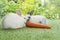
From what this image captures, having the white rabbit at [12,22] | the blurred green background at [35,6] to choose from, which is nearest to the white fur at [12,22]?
the white rabbit at [12,22]

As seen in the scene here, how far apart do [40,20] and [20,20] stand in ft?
0.78

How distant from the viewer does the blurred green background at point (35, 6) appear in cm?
219

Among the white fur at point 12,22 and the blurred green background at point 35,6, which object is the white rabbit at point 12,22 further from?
the blurred green background at point 35,6

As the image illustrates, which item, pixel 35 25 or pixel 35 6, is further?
pixel 35 6

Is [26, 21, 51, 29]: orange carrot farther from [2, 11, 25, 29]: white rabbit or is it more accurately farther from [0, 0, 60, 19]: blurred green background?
[0, 0, 60, 19]: blurred green background

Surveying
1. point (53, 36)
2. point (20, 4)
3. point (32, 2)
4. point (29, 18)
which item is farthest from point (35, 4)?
point (53, 36)

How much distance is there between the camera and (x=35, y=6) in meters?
2.30

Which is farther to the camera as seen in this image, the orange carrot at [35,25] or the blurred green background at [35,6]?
the blurred green background at [35,6]

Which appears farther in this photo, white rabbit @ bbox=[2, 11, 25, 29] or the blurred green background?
the blurred green background

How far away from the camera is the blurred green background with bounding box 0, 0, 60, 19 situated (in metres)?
2.19

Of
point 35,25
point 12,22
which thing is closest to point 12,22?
point 12,22

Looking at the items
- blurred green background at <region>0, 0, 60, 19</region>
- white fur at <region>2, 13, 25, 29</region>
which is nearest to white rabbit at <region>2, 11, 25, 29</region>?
white fur at <region>2, 13, 25, 29</region>

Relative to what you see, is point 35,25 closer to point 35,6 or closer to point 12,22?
point 12,22

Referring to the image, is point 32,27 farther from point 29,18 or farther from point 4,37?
point 4,37
